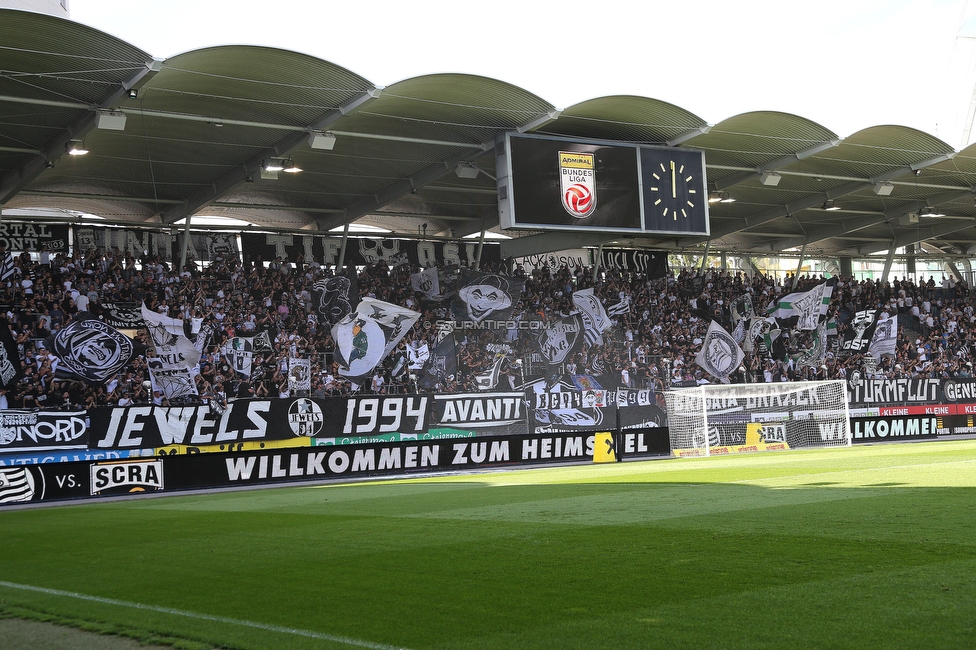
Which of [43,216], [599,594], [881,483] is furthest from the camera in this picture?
[43,216]

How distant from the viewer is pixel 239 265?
33.2 metres

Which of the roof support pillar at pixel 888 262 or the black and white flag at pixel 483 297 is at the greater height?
the roof support pillar at pixel 888 262

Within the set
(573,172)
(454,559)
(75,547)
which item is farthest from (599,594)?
(573,172)

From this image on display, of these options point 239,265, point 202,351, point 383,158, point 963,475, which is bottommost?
point 963,475

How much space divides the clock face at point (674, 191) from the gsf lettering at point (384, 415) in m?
8.93

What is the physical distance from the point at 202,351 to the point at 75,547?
56.9ft

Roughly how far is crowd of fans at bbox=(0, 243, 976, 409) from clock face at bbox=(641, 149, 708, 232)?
7584 millimetres

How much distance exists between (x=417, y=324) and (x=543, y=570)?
2533cm

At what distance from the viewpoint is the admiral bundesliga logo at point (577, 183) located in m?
26.7

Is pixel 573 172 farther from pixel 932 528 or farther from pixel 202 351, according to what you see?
pixel 932 528

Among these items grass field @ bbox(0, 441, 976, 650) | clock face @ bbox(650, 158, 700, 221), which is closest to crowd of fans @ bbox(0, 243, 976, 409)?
clock face @ bbox(650, 158, 700, 221)

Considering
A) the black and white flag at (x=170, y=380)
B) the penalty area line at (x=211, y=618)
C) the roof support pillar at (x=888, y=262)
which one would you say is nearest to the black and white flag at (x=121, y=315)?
the black and white flag at (x=170, y=380)

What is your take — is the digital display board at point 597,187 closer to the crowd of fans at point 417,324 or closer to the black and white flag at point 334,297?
the crowd of fans at point 417,324

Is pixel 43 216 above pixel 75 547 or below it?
above
